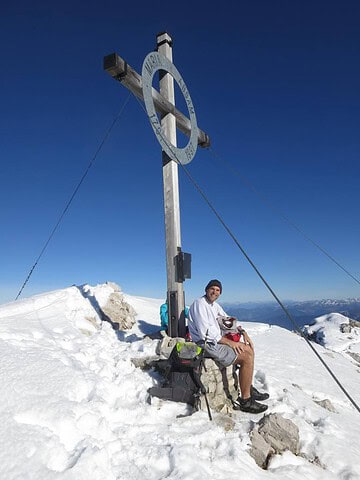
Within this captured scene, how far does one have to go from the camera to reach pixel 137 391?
5398 mm

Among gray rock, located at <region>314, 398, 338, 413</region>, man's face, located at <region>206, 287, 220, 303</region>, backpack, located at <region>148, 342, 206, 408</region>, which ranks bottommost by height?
gray rock, located at <region>314, 398, 338, 413</region>

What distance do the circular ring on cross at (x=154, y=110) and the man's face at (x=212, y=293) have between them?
2.72m

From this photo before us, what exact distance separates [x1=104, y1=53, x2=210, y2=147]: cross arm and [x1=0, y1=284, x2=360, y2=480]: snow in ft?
18.5

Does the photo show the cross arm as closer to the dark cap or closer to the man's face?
the dark cap

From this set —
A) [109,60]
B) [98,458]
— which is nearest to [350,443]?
[98,458]

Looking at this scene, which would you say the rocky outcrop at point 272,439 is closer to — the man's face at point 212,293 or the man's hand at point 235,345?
the man's hand at point 235,345

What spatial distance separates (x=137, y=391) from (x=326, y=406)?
13.4 feet

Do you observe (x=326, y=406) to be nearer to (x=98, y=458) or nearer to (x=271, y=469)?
(x=271, y=469)

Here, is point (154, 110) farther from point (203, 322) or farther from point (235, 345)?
point (235, 345)

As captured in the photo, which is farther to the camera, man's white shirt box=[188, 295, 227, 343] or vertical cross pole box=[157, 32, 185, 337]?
vertical cross pole box=[157, 32, 185, 337]

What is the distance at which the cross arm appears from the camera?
6.42 m

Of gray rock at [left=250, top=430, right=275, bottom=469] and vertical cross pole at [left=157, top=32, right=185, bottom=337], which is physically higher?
vertical cross pole at [left=157, top=32, right=185, bottom=337]

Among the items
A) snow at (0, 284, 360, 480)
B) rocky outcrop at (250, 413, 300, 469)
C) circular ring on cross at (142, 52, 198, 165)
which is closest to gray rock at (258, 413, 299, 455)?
rocky outcrop at (250, 413, 300, 469)

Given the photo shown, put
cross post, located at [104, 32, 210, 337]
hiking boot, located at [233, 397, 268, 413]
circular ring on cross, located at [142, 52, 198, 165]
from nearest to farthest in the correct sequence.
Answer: hiking boot, located at [233, 397, 268, 413], cross post, located at [104, 32, 210, 337], circular ring on cross, located at [142, 52, 198, 165]
